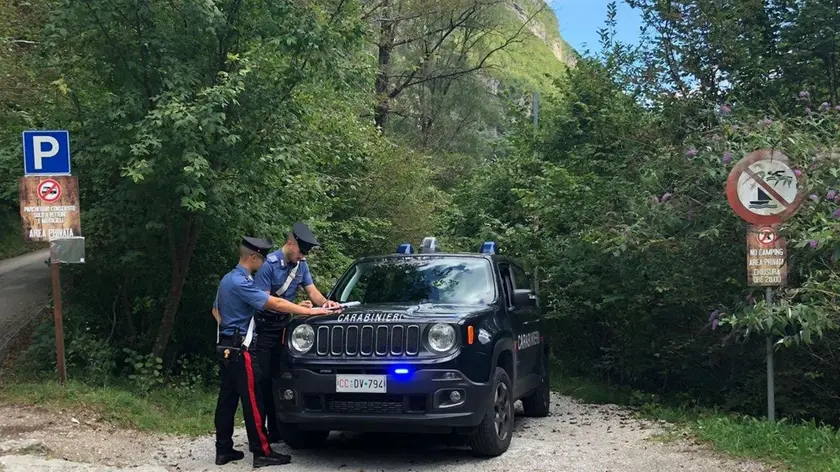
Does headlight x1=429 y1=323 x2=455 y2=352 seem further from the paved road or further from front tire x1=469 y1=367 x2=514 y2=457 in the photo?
the paved road

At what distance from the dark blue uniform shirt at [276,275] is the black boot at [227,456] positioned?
4.71 feet

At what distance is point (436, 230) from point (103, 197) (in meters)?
8.89

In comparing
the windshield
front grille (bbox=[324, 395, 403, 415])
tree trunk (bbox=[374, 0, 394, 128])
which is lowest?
front grille (bbox=[324, 395, 403, 415])

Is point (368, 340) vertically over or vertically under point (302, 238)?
under

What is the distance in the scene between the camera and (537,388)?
9.01 metres

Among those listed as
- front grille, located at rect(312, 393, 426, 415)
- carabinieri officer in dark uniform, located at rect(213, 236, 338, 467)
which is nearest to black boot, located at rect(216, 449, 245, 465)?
carabinieri officer in dark uniform, located at rect(213, 236, 338, 467)

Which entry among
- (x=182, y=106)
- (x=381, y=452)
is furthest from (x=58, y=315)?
(x=381, y=452)

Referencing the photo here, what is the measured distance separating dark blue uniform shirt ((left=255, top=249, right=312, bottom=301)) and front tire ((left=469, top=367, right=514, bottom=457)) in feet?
6.65

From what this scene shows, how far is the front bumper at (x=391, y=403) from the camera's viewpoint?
20.6ft

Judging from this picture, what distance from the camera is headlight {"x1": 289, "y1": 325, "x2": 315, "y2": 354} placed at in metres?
6.68

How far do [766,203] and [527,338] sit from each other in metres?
2.71

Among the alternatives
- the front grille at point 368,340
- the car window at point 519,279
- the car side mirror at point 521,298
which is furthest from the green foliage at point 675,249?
the front grille at point 368,340

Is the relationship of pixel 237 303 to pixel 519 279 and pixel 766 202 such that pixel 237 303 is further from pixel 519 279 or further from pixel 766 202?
pixel 766 202

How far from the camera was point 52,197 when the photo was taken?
830 centimetres
